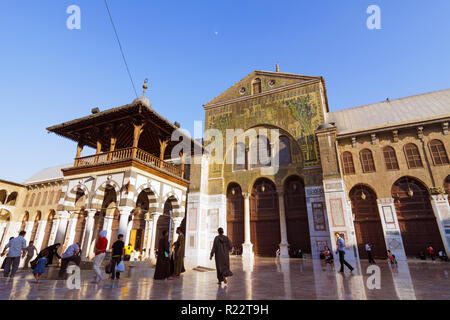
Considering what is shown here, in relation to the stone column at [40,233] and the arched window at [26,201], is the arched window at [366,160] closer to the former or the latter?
the stone column at [40,233]

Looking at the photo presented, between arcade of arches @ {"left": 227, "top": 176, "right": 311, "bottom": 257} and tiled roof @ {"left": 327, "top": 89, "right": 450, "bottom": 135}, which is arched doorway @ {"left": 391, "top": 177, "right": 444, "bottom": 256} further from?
arcade of arches @ {"left": 227, "top": 176, "right": 311, "bottom": 257}

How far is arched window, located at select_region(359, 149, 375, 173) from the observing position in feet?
49.9

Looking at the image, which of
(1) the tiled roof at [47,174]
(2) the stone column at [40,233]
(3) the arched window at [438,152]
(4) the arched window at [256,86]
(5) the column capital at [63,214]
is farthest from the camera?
(1) the tiled roof at [47,174]

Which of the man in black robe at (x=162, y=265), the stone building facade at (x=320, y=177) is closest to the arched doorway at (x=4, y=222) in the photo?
the stone building facade at (x=320, y=177)

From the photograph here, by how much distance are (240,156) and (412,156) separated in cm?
1108

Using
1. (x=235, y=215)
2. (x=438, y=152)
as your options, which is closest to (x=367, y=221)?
(x=438, y=152)

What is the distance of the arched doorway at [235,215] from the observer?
57.0 feet

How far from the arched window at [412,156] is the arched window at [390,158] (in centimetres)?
66

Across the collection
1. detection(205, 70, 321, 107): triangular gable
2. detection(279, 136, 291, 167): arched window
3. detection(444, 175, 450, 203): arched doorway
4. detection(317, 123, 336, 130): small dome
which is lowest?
detection(444, 175, 450, 203): arched doorway

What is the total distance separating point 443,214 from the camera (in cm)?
1327

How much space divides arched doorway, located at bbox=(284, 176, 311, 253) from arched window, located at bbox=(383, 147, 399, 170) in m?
5.30

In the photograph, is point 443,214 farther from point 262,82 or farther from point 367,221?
point 262,82

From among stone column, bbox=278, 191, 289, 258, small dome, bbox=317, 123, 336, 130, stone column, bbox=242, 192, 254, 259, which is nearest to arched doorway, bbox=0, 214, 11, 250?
stone column, bbox=242, 192, 254, 259
